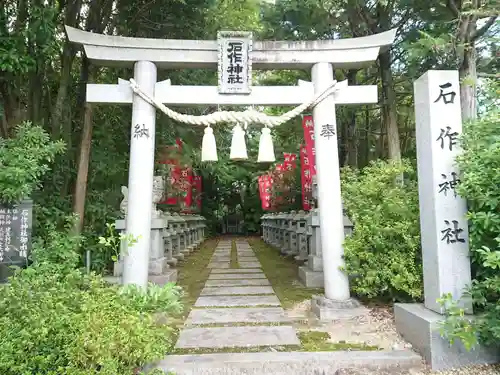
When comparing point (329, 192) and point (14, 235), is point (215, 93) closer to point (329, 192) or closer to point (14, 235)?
point (329, 192)

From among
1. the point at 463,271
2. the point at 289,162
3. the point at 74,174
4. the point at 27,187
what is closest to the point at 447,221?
the point at 463,271

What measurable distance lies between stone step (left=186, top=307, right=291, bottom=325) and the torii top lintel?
378 centimetres

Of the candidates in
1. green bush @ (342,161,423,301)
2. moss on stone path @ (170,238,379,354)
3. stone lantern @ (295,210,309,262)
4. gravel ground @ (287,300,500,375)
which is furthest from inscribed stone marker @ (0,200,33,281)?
stone lantern @ (295,210,309,262)

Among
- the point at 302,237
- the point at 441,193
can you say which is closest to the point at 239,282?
the point at 302,237

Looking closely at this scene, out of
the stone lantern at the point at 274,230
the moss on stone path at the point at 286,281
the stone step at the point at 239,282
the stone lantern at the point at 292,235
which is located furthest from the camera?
the stone lantern at the point at 274,230

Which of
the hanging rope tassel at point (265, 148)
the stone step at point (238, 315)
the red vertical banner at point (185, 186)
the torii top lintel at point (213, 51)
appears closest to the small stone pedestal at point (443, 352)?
the stone step at point (238, 315)

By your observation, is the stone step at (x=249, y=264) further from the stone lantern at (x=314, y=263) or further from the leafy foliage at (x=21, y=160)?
the leafy foliage at (x=21, y=160)

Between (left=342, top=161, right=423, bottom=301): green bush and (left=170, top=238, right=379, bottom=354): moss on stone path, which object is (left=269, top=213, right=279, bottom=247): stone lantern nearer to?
(left=170, top=238, right=379, bottom=354): moss on stone path

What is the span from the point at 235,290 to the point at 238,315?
1891mm

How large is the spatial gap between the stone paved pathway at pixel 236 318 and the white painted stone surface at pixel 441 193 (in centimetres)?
175

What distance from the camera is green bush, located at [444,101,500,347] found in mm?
3412

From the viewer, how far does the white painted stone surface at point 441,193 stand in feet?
13.0

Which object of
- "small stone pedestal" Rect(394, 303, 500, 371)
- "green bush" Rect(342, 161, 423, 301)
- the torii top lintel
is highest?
the torii top lintel

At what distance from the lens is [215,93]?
19.2 feet
